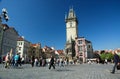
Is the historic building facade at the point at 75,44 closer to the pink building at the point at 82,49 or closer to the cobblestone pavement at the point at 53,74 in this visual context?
the pink building at the point at 82,49

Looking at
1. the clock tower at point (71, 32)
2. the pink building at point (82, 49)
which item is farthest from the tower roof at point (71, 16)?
the pink building at point (82, 49)

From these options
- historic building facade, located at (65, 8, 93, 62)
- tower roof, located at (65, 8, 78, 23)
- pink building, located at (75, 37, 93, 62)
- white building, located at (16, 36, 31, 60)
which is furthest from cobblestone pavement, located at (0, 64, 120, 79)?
tower roof, located at (65, 8, 78, 23)

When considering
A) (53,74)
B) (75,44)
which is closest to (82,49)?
(75,44)

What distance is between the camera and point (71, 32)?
397ft

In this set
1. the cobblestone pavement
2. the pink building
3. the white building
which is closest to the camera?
the cobblestone pavement

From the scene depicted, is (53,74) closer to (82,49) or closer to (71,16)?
(82,49)

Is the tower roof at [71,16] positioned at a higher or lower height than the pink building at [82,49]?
higher

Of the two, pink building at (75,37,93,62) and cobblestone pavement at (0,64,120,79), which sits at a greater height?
pink building at (75,37,93,62)

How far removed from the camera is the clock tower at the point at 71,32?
115831 mm

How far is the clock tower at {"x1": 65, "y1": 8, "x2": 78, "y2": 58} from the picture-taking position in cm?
11583

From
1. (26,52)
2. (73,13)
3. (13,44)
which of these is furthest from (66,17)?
(13,44)

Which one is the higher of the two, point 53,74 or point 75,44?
point 75,44

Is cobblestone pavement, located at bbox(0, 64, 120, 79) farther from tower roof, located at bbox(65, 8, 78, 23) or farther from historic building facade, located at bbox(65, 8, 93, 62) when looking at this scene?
tower roof, located at bbox(65, 8, 78, 23)

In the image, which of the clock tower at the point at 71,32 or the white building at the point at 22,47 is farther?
the clock tower at the point at 71,32
